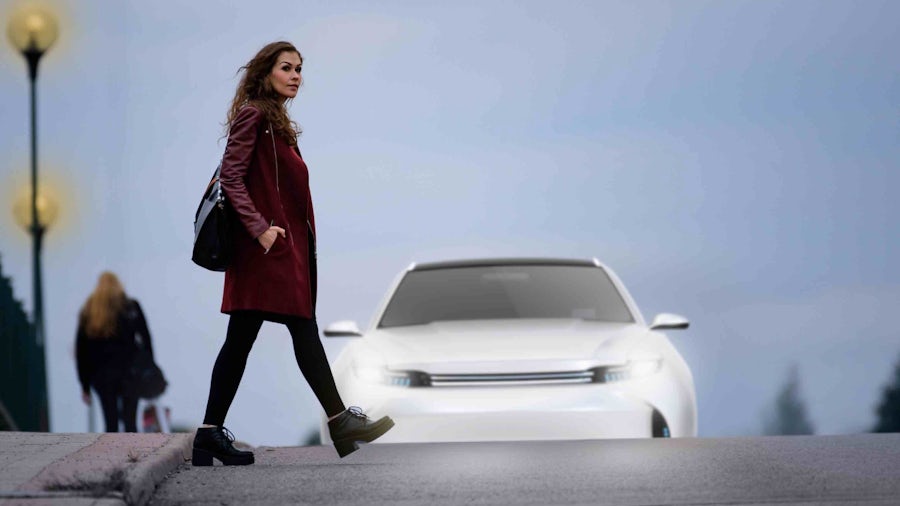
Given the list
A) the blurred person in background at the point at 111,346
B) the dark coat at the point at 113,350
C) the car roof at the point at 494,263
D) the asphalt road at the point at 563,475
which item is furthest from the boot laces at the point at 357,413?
the dark coat at the point at 113,350

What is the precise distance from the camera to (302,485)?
6203 millimetres

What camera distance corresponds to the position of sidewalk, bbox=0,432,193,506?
5.26 meters

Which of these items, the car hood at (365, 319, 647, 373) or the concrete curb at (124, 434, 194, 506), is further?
the car hood at (365, 319, 647, 373)

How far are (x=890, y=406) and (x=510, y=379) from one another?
271 ft

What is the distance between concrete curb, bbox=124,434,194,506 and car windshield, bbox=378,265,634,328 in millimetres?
2038

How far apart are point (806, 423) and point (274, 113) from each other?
126m

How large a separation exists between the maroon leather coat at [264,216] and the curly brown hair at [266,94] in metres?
0.04

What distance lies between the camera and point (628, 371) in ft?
25.2

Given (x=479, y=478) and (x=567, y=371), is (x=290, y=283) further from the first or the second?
(x=567, y=371)

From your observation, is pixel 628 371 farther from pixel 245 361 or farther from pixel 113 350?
pixel 113 350

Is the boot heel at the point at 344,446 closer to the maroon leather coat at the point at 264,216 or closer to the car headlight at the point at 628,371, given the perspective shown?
the maroon leather coat at the point at 264,216

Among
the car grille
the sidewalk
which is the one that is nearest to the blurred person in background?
the sidewalk

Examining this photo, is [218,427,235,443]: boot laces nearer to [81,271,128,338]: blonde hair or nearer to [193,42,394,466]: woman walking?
[193,42,394,466]: woman walking

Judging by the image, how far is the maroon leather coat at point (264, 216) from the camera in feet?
21.4
